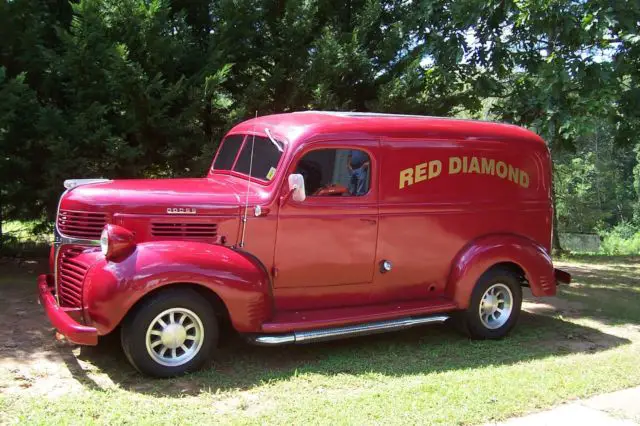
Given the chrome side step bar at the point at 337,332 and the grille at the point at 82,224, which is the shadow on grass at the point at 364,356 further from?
the grille at the point at 82,224

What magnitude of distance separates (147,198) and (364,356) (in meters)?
2.35

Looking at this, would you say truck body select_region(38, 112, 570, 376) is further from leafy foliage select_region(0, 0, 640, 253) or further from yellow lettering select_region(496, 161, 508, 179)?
leafy foliage select_region(0, 0, 640, 253)

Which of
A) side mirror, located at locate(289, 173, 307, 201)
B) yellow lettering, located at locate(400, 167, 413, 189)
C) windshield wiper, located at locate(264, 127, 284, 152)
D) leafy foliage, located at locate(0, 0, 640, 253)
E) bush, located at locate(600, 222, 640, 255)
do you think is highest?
leafy foliage, located at locate(0, 0, 640, 253)

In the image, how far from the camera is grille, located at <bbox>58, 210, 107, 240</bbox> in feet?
15.3

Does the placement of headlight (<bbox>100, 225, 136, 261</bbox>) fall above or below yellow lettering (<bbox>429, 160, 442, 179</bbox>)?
below

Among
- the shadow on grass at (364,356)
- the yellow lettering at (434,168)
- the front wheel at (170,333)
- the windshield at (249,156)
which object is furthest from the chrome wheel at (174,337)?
the yellow lettering at (434,168)

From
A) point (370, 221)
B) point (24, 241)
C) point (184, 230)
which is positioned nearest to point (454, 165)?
point (370, 221)

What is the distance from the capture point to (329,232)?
520 centimetres

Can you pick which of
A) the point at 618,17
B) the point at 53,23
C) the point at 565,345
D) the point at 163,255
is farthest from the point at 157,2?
the point at 565,345

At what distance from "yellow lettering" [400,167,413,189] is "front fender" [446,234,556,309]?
0.93 meters

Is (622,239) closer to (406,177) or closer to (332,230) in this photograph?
(406,177)

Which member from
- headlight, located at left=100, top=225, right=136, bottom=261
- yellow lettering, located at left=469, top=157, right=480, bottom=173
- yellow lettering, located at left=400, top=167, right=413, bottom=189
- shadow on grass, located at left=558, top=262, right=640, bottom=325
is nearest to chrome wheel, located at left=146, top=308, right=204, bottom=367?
headlight, located at left=100, top=225, right=136, bottom=261

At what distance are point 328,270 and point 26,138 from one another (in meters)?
4.62

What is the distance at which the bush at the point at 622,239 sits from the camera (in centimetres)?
3084
